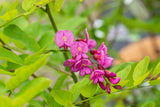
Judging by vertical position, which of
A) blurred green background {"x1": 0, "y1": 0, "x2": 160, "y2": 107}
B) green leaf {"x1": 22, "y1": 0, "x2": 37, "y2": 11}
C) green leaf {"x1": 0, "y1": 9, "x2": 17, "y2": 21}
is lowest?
blurred green background {"x1": 0, "y1": 0, "x2": 160, "y2": 107}

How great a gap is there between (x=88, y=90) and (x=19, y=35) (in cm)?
17

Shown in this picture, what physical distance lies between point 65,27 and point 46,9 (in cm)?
11

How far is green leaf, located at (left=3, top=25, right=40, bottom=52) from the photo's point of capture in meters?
0.40

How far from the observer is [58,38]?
40 centimetres

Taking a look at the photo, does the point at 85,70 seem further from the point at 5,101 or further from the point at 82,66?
the point at 5,101

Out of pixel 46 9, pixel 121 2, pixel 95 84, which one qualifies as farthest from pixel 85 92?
pixel 121 2

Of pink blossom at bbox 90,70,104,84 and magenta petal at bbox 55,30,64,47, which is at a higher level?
magenta petal at bbox 55,30,64,47

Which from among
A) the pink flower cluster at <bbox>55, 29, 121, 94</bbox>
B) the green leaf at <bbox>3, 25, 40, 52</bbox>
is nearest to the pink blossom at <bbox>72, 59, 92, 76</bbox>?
the pink flower cluster at <bbox>55, 29, 121, 94</bbox>

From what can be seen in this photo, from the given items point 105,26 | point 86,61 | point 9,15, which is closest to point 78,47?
point 86,61

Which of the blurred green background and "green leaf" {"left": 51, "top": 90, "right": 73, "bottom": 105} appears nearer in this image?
"green leaf" {"left": 51, "top": 90, "right": 73, "bottom": 105}

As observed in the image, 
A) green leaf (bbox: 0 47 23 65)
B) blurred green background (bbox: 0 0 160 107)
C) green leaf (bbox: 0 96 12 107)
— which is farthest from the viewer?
blurred green background (bbox: 0 0 160 107)

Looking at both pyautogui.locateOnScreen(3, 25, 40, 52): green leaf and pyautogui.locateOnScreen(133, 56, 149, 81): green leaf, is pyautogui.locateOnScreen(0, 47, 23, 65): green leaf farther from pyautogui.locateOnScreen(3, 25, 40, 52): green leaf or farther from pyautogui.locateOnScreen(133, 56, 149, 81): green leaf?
pyautogui.locateOnScreen(133, 56, 149, 81): green leaf

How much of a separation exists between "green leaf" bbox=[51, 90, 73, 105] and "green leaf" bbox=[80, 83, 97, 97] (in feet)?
0.07

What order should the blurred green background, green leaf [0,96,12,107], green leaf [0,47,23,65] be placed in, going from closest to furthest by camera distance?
green leaf [0,96,12,107] < green leaf [0,47,23,65] < the blurred green background
